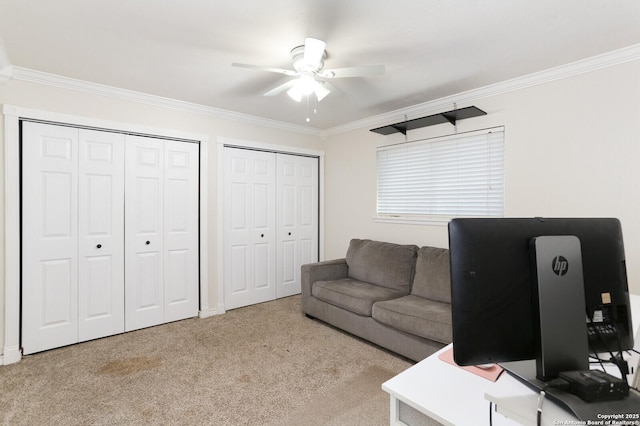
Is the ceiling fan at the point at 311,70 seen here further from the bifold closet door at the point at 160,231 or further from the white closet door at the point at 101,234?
the white closet door at the point at 101,234

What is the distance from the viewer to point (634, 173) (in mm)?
2373

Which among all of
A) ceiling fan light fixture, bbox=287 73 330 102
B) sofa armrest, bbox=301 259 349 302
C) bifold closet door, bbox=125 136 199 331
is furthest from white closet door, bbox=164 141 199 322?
ceiling fan light fixture, bbox=287 73 330 102

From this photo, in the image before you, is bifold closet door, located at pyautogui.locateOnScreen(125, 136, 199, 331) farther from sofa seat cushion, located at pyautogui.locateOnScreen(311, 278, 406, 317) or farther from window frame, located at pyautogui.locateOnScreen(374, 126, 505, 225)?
window frame, located at pyautogui.locateOnScreen(374, 126, 505, 225)

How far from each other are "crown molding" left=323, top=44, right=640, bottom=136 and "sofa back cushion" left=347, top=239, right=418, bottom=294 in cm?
153

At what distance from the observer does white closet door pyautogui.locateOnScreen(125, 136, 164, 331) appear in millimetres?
3322

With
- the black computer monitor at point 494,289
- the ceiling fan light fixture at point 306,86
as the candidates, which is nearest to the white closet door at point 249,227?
the ceiling fan light fixture at point 306,86

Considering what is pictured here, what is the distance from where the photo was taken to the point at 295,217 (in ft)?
15.4

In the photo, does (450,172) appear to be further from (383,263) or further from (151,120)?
(151,120)

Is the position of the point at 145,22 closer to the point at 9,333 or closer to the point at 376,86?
the point at 376,86

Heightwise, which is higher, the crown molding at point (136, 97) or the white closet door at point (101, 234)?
the crown molding at point (136, 97)

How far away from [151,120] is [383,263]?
294 cm

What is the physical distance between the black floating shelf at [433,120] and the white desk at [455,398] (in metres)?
2.61

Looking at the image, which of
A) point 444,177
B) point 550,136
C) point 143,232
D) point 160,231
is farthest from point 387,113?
point 143,232

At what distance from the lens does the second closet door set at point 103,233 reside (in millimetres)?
2838
